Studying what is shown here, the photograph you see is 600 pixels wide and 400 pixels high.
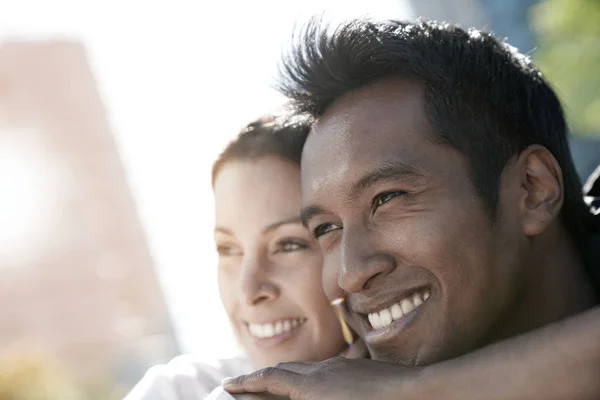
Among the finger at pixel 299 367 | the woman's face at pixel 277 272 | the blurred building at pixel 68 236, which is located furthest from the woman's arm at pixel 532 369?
the blurred building at pixel 68 236

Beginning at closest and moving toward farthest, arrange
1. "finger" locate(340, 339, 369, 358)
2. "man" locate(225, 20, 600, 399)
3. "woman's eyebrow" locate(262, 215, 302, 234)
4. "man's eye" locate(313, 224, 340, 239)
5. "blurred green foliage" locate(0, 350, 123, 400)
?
"man" locate(225, 20, 600, 399)
"man's eye" locate(313, 224, 340, 239)
"finger" locate(340, 339, 369, 358)
"woman's eyebrow" locate(262, 215, 302, 234)
"blurred green foliage" locate(0, 350, 123, 400)

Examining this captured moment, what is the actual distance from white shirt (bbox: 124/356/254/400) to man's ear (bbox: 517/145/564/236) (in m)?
1.01

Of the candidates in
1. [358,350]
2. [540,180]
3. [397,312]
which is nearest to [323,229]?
[397,312]

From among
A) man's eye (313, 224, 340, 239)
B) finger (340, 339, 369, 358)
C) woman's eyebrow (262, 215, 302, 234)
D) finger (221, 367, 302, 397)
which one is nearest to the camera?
finger (221, 367, 302, 397)

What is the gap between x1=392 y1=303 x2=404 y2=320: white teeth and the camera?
6.43ft

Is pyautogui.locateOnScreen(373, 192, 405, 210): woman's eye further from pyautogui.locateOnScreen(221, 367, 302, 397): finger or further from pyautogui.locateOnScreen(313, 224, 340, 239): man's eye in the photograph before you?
pyautogui.locateOnScreen(221, 367, 302, 397): finger

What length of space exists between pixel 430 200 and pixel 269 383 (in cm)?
56

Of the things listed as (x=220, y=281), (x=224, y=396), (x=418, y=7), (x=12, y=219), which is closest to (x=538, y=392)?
(x=224, y=396)

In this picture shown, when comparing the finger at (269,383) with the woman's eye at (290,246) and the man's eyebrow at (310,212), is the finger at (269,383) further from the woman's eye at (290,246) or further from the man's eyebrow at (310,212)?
the woman's eye at (290,246)

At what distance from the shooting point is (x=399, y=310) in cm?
196

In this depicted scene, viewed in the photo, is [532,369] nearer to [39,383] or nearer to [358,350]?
[358,350]

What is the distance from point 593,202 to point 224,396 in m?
1.21

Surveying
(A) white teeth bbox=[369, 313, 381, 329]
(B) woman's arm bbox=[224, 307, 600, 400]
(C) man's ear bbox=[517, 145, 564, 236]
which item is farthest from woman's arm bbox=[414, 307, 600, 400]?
(C) man's ear bbox=[517, 145, 564, 236]

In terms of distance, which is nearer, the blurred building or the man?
the man
